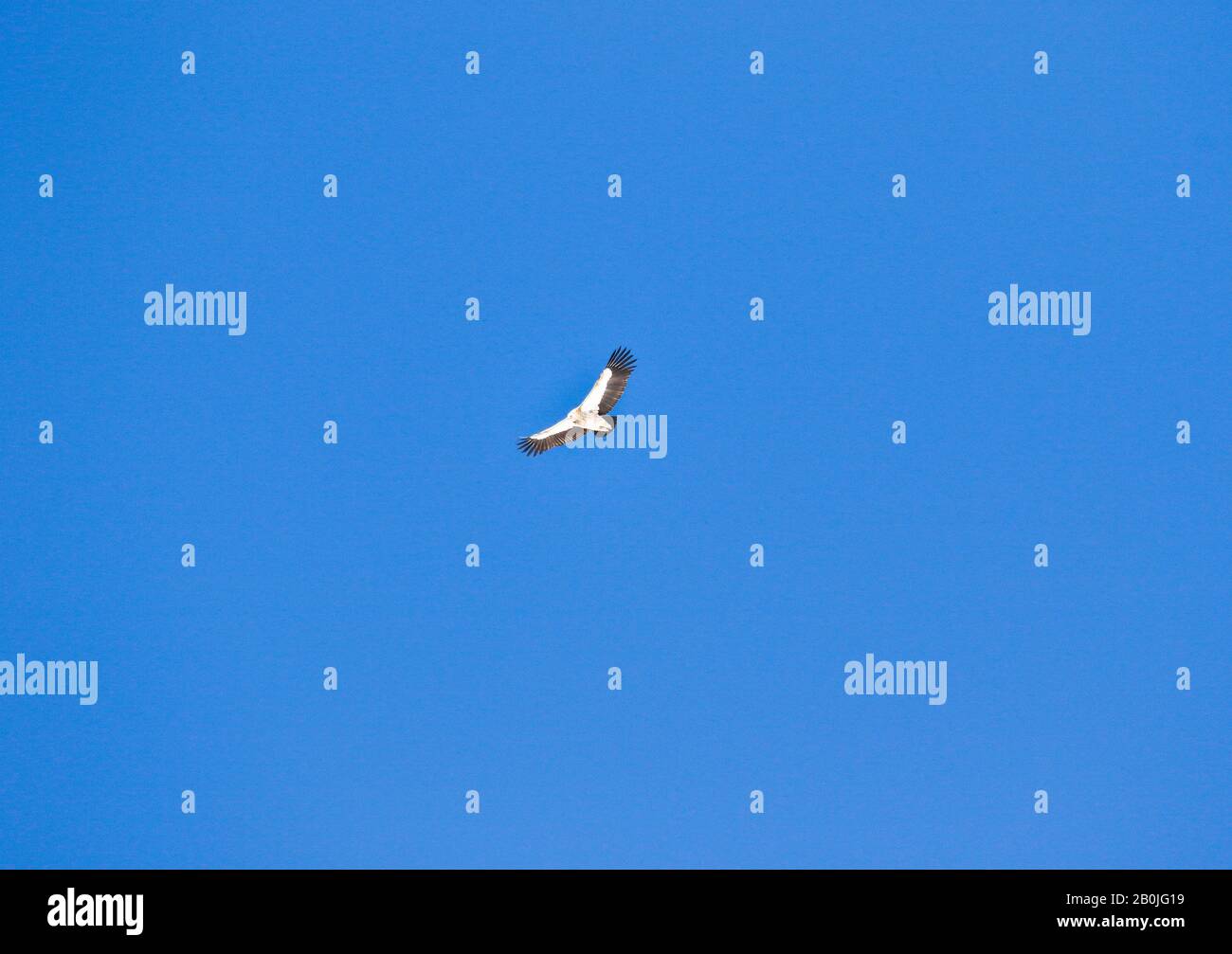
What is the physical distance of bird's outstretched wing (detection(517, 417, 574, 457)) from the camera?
375 centimetres

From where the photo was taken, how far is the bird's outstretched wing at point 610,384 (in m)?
3.74

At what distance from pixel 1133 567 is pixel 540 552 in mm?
1872

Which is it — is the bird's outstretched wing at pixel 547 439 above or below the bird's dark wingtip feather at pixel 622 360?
A: below

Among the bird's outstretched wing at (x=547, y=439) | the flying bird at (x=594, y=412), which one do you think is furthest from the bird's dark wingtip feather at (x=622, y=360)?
the bird's outstretched wing at (x=547, y=439)

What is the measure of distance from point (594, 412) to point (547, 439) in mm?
173

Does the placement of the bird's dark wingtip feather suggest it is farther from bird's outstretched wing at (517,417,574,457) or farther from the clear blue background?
bird's outstretched wing at (517,417,574,457)

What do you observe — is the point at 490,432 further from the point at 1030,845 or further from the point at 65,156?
the point at 1030,845

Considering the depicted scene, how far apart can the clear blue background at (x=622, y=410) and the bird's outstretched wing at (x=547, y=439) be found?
0.14 feet

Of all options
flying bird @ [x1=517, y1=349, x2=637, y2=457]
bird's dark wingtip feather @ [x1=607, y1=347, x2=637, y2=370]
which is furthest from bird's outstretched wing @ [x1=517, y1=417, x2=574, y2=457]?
bird's dark wingtip feather @ [x1=607, y1=347, x2=637, y2=370]

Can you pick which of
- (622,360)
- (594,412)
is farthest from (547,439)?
(622,360)

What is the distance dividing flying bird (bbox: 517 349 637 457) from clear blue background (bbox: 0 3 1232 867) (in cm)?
6

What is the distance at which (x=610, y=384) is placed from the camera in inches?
148

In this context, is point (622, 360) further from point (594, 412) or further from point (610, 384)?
point (594, 412)

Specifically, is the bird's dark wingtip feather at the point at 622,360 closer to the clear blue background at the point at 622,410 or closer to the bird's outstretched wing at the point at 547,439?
the clear blue background at the point at 622,410
